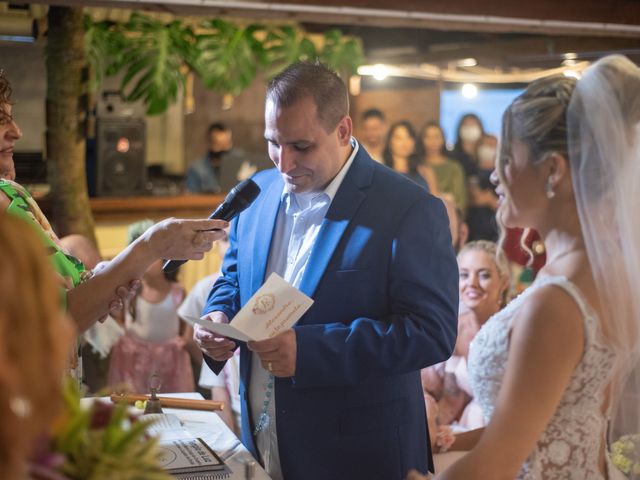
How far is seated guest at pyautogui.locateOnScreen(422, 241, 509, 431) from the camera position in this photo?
356cm

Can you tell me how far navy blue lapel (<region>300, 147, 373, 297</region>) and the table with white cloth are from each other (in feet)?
1.52

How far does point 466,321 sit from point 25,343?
317cm

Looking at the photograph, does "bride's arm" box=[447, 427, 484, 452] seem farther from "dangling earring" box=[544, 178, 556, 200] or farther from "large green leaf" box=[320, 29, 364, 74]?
"large green leaf" box=[320, 29, 364, 74]

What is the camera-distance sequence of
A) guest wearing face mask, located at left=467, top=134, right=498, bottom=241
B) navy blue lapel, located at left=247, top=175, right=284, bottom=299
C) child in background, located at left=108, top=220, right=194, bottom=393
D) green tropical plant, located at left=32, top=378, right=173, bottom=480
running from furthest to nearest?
1. guest wearing face mask, located at left=467, top=134, right=498, bottom=241
2. child in background, located at left=108, top=220, right=194, bottom=393
3. navy blue lapel, located at left=247, top=175, right=284, bottom=299
4. green tropical plant, located at left=32, top=378, right=173, bottom=480

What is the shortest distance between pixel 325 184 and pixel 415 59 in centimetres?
597

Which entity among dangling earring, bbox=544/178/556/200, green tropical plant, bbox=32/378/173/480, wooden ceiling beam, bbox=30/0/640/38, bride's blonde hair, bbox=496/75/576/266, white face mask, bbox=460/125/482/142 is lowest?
white face mask, bbox=460/125/482/142

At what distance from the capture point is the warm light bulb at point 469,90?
884cm

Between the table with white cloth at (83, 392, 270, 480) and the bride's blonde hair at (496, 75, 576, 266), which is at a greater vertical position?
the bride's blonde hair at (496, 75, 576, 266)

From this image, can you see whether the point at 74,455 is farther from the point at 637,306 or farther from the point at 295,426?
the point at 295,426

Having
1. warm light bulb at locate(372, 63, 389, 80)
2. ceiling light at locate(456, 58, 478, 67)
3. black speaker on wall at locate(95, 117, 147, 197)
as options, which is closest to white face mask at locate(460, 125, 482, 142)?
ceiling light at locate(456, 58, 478, 67)

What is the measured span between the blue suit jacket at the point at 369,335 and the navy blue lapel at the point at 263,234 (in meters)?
0.19

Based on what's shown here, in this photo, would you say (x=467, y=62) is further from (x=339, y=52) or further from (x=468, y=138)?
(x=339, y=52)

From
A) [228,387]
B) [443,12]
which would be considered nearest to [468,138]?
[443,12]

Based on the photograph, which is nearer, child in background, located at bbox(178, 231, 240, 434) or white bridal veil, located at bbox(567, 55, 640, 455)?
white bridal veil, located at bbox(567, 55, 640, 455)
